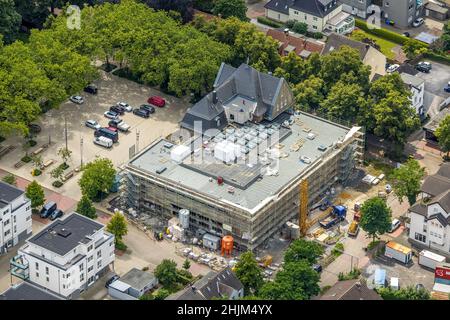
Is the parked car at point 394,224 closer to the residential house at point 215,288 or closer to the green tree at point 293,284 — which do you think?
the green tree at point 293,284

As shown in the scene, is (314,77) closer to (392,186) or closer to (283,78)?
(283,78)

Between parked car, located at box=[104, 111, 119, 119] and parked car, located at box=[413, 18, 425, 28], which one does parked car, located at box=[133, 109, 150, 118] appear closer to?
parked car, located at box=[104, 111, 119, 119]

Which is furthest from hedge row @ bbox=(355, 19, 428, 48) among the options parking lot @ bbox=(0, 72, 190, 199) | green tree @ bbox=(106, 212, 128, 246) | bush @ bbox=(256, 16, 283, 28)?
green tree @ bbox=(106, 212, 128, 246)

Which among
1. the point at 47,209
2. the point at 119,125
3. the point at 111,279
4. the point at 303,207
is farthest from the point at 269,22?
the point at 111,279

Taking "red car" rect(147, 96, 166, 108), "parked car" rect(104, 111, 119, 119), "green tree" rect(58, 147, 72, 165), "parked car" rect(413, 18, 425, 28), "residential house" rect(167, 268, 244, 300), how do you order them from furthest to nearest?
"parked car" rect(413, 18, 425, 28) → "red car" rect(147, 96, 166, 108) → "parked car" rect(104, 111, 119, 119) → "green tree" rect(58, 147, 72, 165) → "residential house" rect(167, 268, 244, 300)

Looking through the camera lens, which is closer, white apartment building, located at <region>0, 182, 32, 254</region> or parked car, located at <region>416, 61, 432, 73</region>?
white apartment building, located at <region>0, 182, 32, 254</region>

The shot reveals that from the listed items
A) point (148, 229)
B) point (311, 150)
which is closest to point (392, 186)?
point (311, 150)

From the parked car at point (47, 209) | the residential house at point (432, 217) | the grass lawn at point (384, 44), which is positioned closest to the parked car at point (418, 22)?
the grass lawn at point (384, 44)
